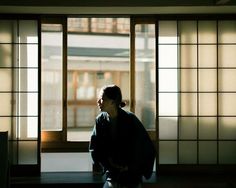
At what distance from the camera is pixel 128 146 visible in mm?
2115

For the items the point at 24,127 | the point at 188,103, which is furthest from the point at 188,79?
the point at 24,127

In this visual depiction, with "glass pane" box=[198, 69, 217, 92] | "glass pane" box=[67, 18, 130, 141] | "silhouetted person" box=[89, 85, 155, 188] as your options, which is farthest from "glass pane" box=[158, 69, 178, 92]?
"glass pane" box=[67, 18, 130, 141]

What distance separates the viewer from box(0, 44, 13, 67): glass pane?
5.68 meters

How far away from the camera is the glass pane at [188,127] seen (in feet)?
19.0

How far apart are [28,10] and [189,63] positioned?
2343 millimetres

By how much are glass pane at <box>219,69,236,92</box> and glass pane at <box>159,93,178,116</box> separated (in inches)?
26.6

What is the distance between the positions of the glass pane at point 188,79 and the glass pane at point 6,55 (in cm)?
243

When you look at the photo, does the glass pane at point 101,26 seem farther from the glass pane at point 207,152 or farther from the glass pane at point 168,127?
the glass pane at point 207,152

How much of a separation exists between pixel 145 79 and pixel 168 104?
8.73 ft

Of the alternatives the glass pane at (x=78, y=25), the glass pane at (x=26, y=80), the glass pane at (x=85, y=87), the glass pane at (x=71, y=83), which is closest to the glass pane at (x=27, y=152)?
the glass pane at (x=26, y=80)

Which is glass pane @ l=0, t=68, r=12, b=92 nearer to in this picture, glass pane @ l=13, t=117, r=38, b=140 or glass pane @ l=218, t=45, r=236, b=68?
glass pane @ l=13, t=117, r=38, b=140
